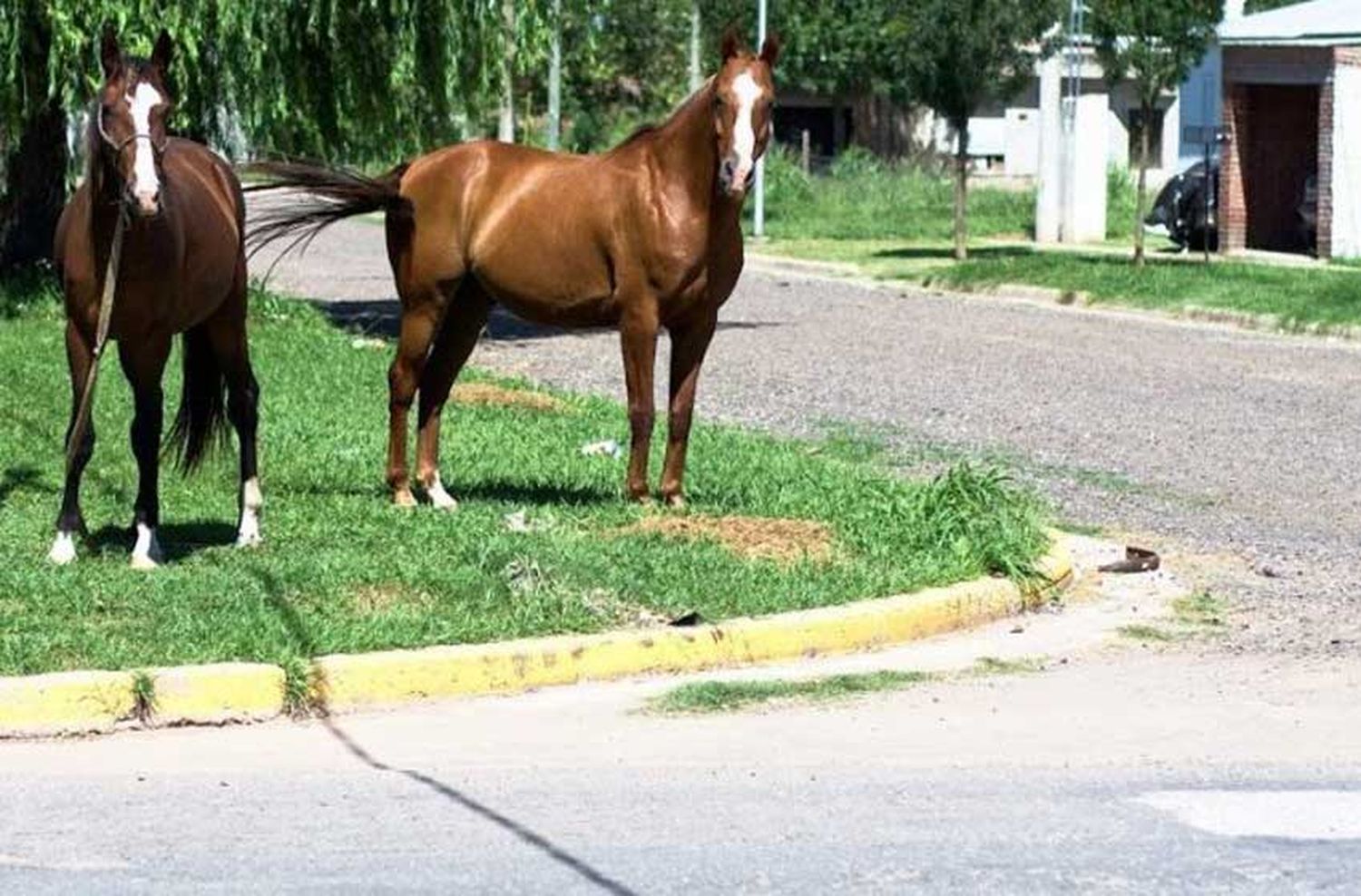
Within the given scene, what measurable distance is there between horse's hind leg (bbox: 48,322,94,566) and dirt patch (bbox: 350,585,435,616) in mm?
1371

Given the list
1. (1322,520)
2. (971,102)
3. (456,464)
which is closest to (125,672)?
(456,464)

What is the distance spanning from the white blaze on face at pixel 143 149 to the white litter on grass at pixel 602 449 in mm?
5278

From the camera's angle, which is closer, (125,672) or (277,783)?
(277,783)

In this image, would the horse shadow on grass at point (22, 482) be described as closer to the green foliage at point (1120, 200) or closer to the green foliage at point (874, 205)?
the green foliage at point (874, 205)

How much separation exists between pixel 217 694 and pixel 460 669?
0.90 meters

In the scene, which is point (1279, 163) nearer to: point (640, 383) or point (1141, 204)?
point (1141, 204)

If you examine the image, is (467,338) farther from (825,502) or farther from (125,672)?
(125,672)

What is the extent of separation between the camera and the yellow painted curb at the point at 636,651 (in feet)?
31.7

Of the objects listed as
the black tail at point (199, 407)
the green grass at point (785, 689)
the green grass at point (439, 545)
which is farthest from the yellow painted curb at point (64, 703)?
the black tail at point (199, 407)

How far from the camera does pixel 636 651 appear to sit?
10195 millimetres

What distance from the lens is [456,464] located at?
1517cm

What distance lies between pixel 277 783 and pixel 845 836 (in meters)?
1.80

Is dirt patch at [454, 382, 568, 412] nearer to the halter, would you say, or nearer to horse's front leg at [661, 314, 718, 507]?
horse's front leg at [661, 314, 718, 507]

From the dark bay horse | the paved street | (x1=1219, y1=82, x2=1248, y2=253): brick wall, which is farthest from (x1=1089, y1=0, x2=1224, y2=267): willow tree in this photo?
the paved street
